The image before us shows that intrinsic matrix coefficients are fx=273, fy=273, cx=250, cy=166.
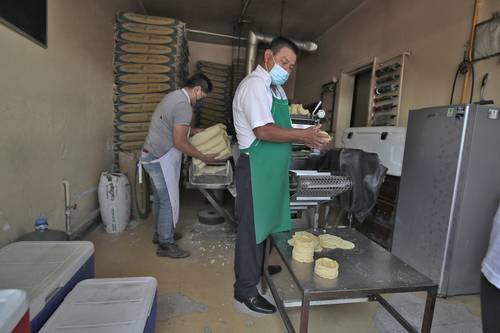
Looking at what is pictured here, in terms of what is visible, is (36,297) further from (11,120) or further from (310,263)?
(11,120)

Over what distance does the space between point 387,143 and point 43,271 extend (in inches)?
101

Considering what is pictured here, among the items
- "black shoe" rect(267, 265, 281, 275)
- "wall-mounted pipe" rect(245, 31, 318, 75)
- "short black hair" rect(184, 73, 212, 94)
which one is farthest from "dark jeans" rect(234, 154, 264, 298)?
"wall-mounted pipe" rect(245, 31, 318, 75)

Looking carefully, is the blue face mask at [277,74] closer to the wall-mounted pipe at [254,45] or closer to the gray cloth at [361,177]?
the gray cloth at [361,177]

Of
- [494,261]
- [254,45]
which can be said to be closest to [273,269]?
[494,261]

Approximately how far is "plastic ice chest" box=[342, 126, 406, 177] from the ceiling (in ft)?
7.09

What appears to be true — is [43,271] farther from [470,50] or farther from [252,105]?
[470,50]

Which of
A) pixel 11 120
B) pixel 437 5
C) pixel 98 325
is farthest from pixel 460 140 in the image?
pixel 11 120

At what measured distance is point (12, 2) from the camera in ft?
4.82

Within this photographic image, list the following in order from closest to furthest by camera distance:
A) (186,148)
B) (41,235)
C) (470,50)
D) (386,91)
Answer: (41,235) → (186,148) → (470,50) → (386,91)

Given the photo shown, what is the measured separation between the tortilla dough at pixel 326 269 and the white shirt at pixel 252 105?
702 millimetres

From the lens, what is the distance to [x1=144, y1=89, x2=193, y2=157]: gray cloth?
2.05 m

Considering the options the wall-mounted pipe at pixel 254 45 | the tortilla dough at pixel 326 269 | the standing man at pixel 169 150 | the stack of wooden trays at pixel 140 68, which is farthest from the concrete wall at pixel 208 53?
the tortilla dough at pixel 326 269

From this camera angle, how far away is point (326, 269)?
106cm

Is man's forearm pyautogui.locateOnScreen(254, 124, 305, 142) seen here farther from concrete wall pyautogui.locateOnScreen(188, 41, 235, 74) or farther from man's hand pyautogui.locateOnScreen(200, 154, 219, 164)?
concrete wall pyautogui.locateOnScreen(188, 41, 235, 74)
